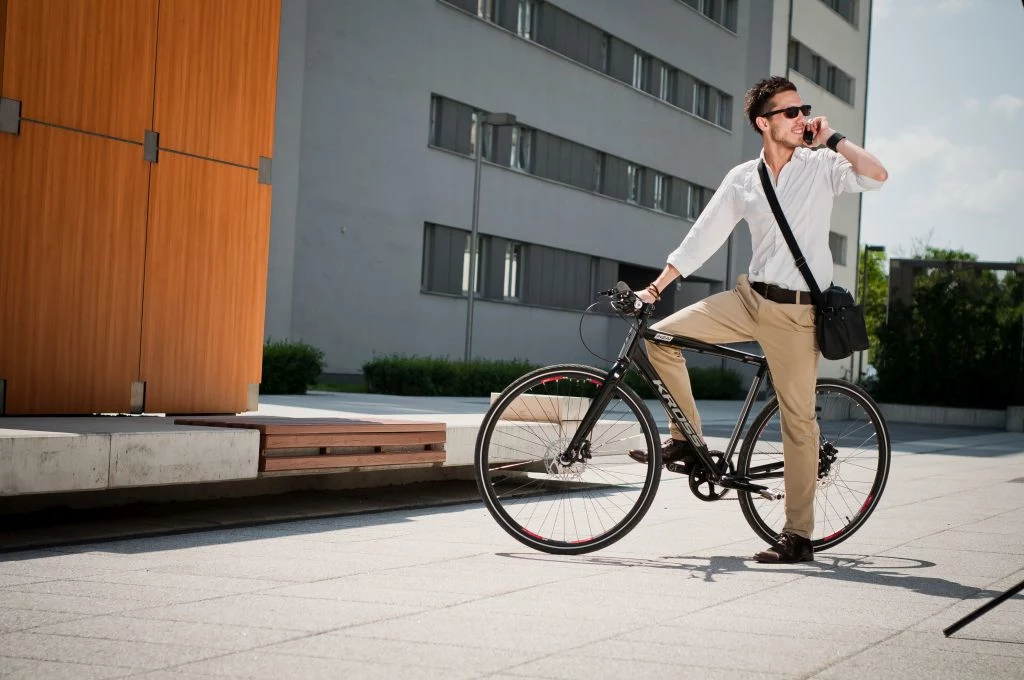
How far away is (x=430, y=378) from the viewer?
87.2 feet

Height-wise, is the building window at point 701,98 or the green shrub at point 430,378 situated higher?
the building window at point 701,98

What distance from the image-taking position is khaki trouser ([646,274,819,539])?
20.6 feet

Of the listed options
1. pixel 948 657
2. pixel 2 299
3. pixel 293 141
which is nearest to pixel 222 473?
pixel 2 299

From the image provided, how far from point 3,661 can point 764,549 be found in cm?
415

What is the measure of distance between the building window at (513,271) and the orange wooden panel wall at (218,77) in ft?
87.3

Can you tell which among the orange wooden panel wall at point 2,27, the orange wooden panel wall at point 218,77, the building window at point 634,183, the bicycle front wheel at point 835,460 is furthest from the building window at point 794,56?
the bicycle front wheel at point 835,460

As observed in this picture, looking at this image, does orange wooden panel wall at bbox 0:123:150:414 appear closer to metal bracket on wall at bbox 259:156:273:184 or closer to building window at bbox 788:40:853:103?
metal bracket on wall at bbox 259:156:273:184

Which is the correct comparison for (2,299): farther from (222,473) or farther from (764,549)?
(764,549)

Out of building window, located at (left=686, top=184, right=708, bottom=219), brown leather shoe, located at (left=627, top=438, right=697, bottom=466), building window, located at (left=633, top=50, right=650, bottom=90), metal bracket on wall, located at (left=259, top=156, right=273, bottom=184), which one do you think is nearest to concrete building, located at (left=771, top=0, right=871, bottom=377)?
building window, located at (left=686, top=184, right=708, bottom=219)

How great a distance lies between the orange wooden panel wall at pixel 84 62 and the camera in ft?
26.2

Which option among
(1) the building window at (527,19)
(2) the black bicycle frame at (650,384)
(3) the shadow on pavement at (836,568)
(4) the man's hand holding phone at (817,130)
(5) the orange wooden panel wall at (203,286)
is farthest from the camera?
(1) the building window at (527,19)

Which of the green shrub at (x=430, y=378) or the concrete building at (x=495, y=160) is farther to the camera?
the concrete building at (x=495, y=160)

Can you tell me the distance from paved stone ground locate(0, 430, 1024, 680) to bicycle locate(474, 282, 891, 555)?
9.0 inches

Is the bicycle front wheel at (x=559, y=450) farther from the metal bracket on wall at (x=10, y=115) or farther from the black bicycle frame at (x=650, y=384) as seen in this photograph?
the metal bracket on wall at (x=10, y=115)
